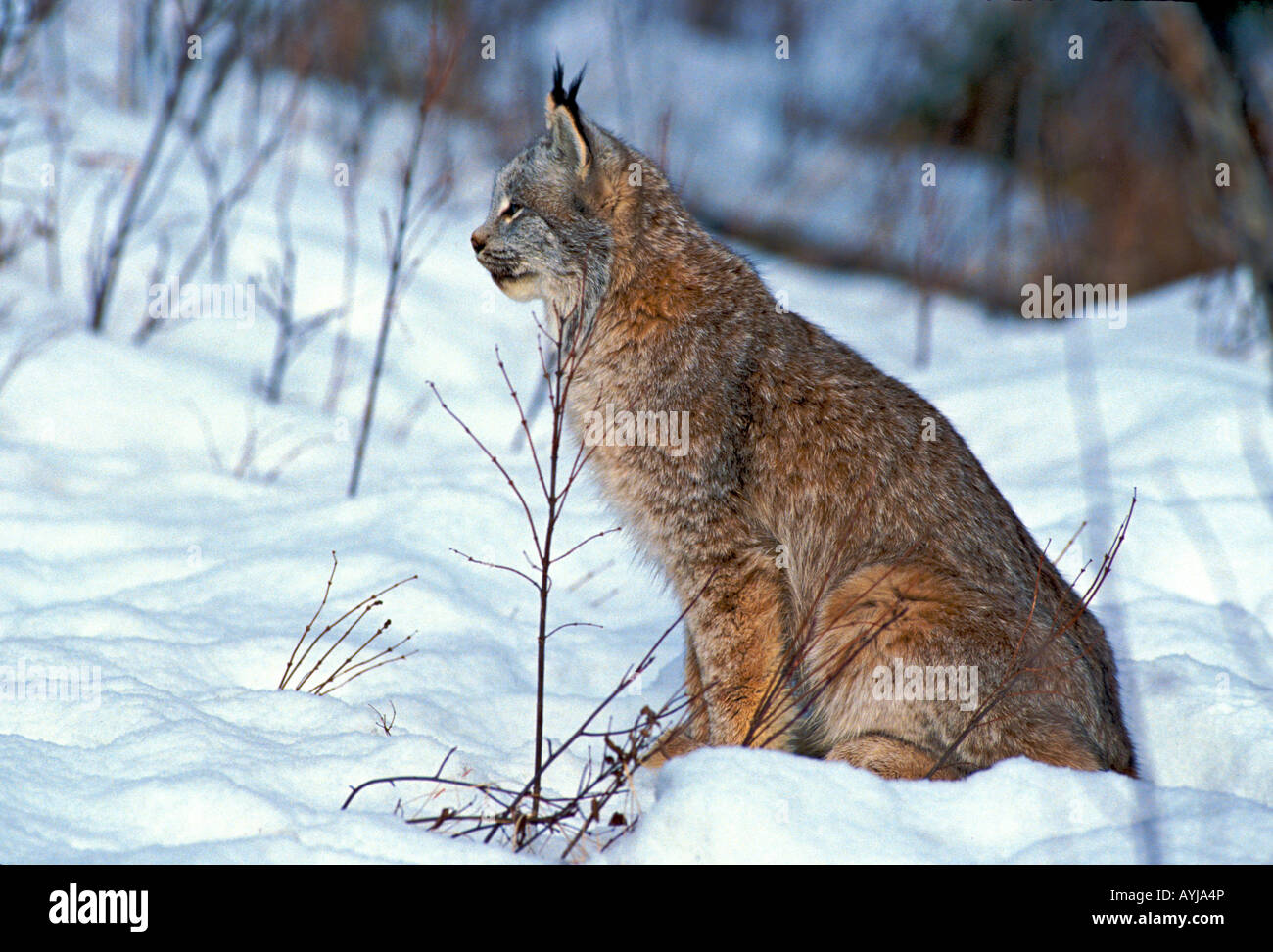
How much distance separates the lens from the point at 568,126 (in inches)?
147

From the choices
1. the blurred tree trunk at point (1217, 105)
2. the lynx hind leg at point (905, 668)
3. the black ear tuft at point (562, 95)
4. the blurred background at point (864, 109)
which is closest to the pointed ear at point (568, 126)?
the black ear tuft at point (562, 95)

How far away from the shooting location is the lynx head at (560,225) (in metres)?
3.83

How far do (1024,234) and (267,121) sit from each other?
7790 millimetres

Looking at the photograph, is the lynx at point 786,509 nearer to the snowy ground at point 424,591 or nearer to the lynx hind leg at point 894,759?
the lynx hind leg at point 894,759

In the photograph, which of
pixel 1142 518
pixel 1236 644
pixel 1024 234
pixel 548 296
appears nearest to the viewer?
pixel 548 296

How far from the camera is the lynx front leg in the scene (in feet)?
11.3

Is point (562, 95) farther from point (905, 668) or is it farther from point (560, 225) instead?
point (905, 668)

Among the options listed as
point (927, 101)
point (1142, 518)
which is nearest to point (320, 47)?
point (927, 101)

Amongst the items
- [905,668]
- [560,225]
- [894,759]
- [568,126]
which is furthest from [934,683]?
[568,126]

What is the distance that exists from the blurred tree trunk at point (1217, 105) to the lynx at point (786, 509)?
232cm

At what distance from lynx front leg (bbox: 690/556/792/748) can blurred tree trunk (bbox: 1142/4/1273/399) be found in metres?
2.90

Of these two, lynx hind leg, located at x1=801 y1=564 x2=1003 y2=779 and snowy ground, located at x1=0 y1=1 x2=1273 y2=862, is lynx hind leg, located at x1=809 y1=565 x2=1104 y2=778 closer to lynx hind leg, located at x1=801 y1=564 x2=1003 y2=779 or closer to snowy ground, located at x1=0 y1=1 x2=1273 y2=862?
lynx hind leg, located at x1=801 y1=564 x2=1003 y2=779

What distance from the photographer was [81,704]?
10.5ft
